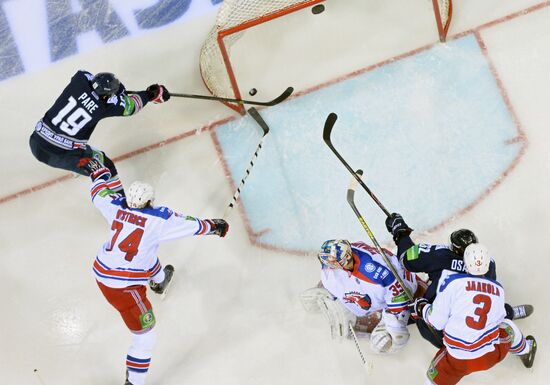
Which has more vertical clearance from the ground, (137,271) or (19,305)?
(137,271)

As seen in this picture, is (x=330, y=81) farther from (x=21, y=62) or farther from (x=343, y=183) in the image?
(x=21, y=62)

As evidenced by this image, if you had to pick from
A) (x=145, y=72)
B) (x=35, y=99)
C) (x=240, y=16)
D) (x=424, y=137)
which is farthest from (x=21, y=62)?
(x=424, y=137)

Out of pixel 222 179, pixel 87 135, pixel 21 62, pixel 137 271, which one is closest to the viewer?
pixel 137 271

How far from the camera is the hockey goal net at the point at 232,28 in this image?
523cm

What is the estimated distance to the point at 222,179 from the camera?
5504 mm

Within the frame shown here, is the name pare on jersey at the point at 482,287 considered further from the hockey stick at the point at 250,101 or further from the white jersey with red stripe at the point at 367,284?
the hockey stick at the point at 250,101

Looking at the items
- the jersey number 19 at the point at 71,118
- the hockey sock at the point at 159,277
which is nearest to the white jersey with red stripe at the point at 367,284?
the hockey sock at the point at 159,277

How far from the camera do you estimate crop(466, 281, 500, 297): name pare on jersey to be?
4.30 meters

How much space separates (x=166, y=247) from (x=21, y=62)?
1.52 m

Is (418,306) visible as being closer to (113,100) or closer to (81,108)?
(113,100)

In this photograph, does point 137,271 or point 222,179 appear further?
point 222,179

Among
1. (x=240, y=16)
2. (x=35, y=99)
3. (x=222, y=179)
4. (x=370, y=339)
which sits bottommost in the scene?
(x=370, y=339)

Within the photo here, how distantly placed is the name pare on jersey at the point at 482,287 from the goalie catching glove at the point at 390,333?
49 cm

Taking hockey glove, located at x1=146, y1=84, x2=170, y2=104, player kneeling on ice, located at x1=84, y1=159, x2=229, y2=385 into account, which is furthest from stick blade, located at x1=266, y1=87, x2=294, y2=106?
player kneeling on ice, located at x1=84, y1=159, x2=229, y2=385
